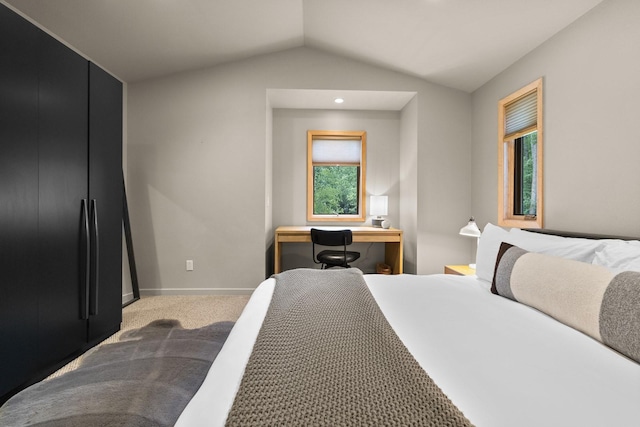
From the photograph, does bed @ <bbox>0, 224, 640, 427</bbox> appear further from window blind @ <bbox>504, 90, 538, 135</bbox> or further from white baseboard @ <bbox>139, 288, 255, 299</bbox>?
white baseboard @ <bbox>139, 288, 255, 299</bbox>

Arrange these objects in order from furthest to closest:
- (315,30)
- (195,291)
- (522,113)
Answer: (195,291) → (315,30) → (522,113)

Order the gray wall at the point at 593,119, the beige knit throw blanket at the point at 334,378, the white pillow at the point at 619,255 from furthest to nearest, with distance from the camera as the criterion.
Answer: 1. the gray wall at the point at 593,119
2. the white pillow at the point at 619,255
3. the beige knit throw blanket at the point at 334,378

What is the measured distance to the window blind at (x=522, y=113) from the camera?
8.57 feet

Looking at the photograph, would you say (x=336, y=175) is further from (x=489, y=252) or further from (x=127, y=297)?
(x=127, y=297)

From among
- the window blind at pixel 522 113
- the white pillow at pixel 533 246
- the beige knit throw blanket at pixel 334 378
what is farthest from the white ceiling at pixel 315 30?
the beige knit throw blanket at pixel 334 378

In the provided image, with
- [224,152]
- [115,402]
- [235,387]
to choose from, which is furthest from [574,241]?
[224,152]

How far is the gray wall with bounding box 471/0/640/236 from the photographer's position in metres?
1.79

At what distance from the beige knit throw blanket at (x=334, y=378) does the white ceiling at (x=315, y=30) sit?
2517 mm

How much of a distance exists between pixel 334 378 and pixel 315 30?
10.9ft

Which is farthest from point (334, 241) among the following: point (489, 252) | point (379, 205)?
point (489, 252)

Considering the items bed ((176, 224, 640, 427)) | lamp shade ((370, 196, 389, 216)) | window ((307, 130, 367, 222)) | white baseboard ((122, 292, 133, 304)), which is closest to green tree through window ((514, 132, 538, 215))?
bed ((176, 224, 640, 427))

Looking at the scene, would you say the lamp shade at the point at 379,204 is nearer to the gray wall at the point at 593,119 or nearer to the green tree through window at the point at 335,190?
the green tree through window at the point at 335,190

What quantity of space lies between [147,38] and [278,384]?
10.6 ft

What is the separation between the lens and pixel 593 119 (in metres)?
2.02
